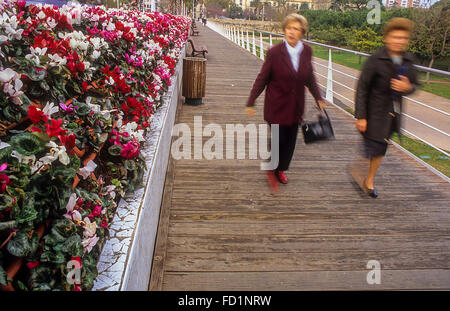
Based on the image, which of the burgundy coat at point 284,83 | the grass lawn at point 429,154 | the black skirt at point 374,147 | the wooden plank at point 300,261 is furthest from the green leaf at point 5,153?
the grass lawn at point 429,154

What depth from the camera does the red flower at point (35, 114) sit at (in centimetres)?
149

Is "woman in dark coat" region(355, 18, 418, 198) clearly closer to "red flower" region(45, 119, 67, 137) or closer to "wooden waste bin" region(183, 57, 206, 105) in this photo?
"red flower" region(45, 119, 67, 137)

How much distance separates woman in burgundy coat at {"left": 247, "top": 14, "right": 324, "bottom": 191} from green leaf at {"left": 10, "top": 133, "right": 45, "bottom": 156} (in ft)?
8.10

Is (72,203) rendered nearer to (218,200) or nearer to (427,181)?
(218,200)

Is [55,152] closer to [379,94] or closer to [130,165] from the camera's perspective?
[130,165]

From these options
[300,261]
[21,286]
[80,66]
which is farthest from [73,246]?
[300,261]

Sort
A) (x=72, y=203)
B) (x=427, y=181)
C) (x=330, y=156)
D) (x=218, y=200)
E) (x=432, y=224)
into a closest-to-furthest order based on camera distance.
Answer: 1. (x=72, y=203)
2. (x=432, y=224)
3. (x=218, y=200)
4. (x=427, y=181)
5. (x=330, y=156)

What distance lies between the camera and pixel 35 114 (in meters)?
1.50

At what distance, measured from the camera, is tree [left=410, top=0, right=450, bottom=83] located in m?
38.3

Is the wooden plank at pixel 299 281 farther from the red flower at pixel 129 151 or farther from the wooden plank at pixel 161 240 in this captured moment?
the red flower at pixel 129 151

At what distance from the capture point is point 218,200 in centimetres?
366

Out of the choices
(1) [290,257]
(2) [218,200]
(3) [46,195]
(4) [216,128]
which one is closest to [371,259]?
(1) [290,257]

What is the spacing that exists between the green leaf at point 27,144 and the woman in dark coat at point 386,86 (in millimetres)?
2760
